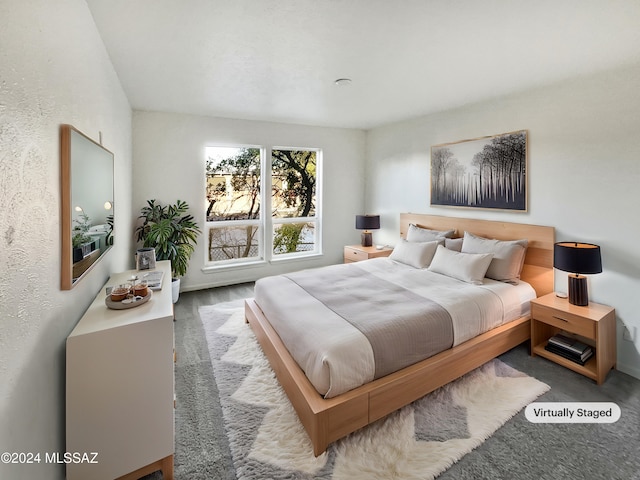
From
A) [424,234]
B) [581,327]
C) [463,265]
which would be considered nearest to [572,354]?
[581,327]

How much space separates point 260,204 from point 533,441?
4.20 m

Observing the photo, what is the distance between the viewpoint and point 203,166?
173 inches

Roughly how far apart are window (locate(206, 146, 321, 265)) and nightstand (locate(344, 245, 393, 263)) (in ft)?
2.29

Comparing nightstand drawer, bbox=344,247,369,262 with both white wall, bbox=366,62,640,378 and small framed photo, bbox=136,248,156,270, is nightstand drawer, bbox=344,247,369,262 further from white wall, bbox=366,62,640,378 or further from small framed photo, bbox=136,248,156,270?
small framed photo, bbox=136,248,156,270

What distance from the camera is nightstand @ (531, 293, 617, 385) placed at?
2.36 meters

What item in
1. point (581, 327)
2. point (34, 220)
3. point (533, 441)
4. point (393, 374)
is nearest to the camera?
point (34, 220)

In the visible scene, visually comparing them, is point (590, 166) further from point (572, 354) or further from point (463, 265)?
point (572, 354)

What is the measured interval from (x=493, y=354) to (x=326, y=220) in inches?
135

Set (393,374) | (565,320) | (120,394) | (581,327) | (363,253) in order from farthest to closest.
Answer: (363,253) → (565,320) → (581,327) → (393,374) → (120,394)

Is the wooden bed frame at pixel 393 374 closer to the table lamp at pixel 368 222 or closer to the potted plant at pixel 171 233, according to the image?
the potted plant at pixel 171 233

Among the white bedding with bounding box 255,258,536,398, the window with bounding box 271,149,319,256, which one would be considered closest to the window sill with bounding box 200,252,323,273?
the window with bounding box 271,149,319,256

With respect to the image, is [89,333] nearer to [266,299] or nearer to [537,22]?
[266,299]

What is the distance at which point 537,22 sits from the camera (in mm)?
1882

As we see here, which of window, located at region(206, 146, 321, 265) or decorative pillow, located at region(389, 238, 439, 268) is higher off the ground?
window, located at region(206, 146, 321, 265)
